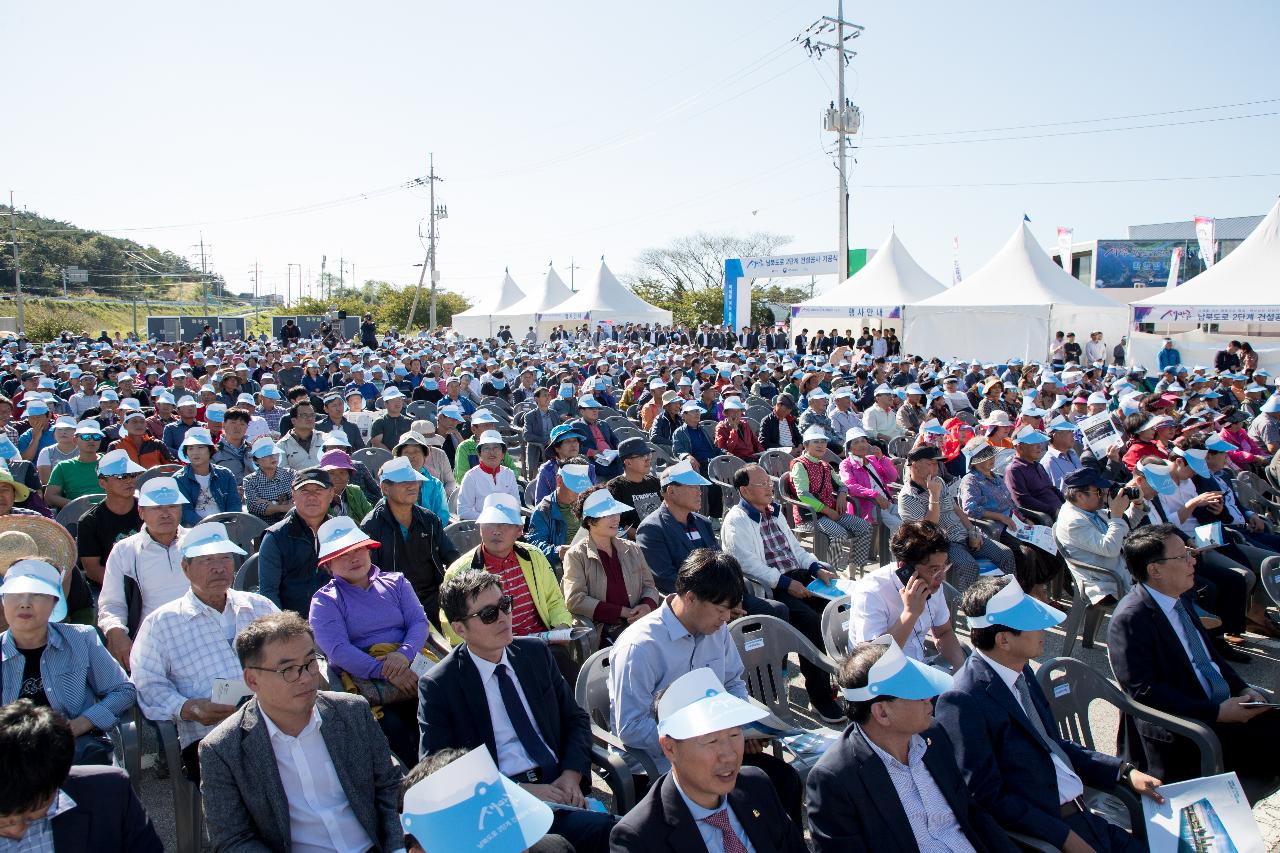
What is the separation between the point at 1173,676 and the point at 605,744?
2390 millimetres

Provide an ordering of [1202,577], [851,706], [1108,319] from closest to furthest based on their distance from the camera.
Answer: [851,706] → [1202,577] → [1108,319]

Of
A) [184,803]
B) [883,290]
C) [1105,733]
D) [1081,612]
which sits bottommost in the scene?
[1105,733]

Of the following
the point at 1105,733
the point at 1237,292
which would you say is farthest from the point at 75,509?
the point at 1237,292

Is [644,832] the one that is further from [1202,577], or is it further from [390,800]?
[1202,577]

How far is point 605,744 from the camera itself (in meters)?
3.22

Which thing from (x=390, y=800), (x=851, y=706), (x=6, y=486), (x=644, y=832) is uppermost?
(x=6, y=486)

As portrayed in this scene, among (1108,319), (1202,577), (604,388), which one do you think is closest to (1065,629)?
(1202,577)

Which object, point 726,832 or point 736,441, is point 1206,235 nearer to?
point 736,441

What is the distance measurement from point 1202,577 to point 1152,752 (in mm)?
2681

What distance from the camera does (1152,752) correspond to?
11.5ft

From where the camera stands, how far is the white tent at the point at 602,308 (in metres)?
36.7

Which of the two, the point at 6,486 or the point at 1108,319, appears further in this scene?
the point at 1108,319

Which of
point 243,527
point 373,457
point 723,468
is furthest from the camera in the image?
point 723,468

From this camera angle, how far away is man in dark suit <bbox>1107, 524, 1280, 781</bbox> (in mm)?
3418
